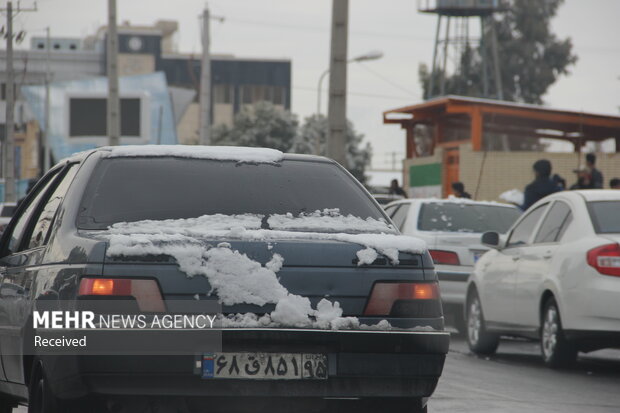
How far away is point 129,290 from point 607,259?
6368 mm

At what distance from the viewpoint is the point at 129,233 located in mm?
5953

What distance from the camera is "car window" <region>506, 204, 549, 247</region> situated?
13.2 meters

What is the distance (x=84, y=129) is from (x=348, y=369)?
40466 mm

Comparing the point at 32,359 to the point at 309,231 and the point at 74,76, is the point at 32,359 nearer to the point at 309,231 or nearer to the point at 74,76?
the point at 309,231

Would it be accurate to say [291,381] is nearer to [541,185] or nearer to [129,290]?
[129,290]

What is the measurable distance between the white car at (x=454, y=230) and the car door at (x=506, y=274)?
202 centimetres

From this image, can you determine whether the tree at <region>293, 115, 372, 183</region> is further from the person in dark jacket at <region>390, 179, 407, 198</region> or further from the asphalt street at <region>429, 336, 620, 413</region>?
the asphalt street at <region>429, 336, 620, 413</region>

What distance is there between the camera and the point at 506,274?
13398 mm

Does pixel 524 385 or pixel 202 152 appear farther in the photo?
pixel 524 385

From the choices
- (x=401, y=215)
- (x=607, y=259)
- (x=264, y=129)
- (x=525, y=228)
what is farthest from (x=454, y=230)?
(x=264, y=129)

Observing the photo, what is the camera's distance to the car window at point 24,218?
24.2ft

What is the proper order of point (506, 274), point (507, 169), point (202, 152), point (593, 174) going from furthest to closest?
point (507, 169) → point (593, 174) → point (506, 274) → point (202, 152)

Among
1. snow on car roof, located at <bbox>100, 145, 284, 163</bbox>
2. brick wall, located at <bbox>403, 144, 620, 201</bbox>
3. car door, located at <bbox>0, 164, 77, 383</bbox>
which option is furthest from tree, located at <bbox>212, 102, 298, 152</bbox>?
snow on car roof, located at <bbox>100, 145, 284, 163</bbox>

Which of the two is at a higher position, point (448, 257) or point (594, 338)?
point (594, 338)
